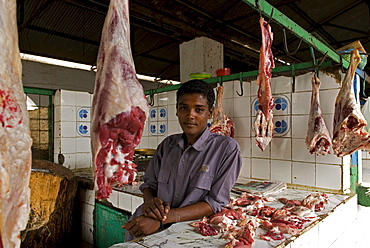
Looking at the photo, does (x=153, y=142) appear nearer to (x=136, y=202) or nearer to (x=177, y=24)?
(x=136, y=202)

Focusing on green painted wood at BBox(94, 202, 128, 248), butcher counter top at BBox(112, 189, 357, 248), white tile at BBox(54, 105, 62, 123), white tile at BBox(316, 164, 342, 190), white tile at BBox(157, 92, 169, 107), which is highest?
white tile at BBox(157, 92, 169, 107)

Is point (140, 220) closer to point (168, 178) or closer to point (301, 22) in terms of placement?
point (168, 178)

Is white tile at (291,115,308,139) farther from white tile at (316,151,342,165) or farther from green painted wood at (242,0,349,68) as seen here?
green painted wood at (242,0,349,68)

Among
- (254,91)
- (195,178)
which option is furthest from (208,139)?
(254,91)

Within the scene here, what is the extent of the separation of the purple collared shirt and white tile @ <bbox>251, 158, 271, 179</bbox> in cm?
148

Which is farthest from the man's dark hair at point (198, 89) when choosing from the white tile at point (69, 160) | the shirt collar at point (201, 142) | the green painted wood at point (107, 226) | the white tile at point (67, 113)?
the white tile at point (69, 160)

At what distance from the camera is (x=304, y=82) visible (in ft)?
9.61

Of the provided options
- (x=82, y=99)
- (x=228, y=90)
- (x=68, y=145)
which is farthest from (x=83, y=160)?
(x=228, y=90)

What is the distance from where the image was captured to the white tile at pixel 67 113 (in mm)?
4320

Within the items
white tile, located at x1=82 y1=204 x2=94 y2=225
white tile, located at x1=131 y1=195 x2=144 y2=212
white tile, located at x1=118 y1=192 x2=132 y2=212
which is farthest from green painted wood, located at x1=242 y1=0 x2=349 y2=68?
white tile, located at x1=82 y1=204 x2=94 y2=225

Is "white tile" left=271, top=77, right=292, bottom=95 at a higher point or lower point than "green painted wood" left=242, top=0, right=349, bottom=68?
lower

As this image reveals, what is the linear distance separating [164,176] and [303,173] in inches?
69.1

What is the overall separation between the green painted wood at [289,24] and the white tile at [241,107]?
1120 mm

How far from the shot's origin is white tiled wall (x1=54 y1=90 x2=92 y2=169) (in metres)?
4.34
